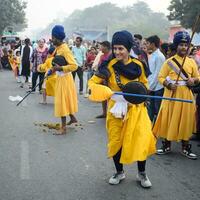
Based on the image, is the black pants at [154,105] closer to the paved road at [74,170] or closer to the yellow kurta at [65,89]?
the paved road at [74,170]

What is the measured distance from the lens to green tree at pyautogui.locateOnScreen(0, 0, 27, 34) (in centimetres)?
5256

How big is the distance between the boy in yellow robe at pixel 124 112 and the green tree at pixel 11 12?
49.0 meters

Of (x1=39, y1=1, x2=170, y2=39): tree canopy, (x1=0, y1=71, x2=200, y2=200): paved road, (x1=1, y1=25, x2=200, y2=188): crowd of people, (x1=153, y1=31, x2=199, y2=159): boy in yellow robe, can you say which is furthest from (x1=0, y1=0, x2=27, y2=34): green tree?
(x1=39, y1=1, x2=170, y2=39): tree canopy

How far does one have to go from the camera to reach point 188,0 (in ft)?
118

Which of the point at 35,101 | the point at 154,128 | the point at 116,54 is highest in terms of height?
the point at 116,54

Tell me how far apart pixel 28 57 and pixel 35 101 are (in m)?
4.10

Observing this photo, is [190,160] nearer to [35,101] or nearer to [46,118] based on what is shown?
[46,118]

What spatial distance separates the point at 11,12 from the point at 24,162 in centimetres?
5091

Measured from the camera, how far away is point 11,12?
55.2 meters

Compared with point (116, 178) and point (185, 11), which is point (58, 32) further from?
point (185, 11)

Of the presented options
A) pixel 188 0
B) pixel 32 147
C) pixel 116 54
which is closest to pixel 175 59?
pixel 116 54

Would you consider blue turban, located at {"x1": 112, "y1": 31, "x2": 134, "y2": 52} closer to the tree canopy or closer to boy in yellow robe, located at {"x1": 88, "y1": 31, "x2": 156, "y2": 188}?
→ boy in yellow robe, located at {"x1": 88, "y1": 31, "x2": 156, "y2": 188}

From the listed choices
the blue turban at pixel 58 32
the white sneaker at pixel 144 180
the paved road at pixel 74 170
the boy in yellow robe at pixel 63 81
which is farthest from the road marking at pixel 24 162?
the blue turban at pixel 58 32

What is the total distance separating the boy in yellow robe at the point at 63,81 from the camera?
26.5ft
